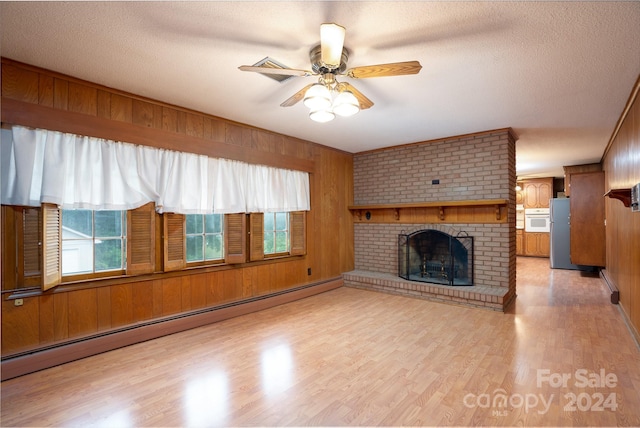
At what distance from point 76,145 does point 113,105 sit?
1.73 feet

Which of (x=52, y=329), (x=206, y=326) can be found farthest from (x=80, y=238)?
(x=206, y=326)

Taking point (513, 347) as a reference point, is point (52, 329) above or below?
above

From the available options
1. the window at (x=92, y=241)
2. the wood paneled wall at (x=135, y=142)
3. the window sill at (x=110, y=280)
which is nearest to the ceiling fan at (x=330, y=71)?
the wood paneled wall at (x=135, y=142)

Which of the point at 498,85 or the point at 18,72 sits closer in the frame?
the point at 18,72

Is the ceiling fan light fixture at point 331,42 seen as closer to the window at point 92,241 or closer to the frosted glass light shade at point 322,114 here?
the frosted glass light shade at point 322,114

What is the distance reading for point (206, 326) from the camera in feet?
11.8

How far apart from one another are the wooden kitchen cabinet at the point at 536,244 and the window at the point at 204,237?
8.92 meters

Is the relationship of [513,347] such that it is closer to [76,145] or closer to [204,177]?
[204,177]

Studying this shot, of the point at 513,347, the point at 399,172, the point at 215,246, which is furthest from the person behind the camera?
the point at 399,172

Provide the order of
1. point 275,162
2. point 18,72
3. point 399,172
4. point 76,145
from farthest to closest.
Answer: point 399,172 < point 275,162 < point 76,145 < point 18,72

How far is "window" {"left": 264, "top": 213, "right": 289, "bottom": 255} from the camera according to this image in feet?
15.1

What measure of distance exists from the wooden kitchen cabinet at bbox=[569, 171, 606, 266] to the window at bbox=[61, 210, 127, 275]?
8.11m

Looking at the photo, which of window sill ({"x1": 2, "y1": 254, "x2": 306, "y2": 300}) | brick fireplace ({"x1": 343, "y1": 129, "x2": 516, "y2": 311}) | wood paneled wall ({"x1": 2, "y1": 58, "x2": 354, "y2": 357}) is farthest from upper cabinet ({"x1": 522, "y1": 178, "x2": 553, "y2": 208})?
window sill ({"x1": 2, "y1": 254, "x2": 306, "y2": 300})

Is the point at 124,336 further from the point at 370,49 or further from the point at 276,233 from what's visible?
the point at 370,49
